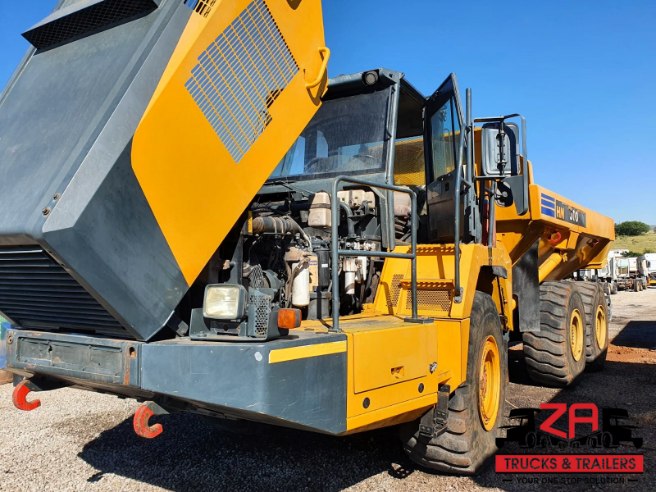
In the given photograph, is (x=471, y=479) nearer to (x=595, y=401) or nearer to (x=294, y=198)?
(x=294, y=198)

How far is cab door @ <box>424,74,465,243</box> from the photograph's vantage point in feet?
14.6

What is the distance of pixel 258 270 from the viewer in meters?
3.49

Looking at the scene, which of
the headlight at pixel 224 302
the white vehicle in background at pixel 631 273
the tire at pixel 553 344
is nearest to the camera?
the headlight at pixel 224 302

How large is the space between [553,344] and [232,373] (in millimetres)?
4814

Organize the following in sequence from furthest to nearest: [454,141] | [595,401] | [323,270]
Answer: [595,401] → [454,141] → [323,270]

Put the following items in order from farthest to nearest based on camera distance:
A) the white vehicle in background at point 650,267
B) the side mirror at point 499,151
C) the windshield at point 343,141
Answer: the white vehicle in background at point 650,267 < the windshield at point 343,141 < the side mirror at point 499,151

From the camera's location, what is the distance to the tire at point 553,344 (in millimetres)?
6281

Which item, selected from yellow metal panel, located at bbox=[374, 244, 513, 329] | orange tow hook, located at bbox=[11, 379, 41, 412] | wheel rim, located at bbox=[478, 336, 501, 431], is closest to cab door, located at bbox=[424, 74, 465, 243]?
yellow metal panel, located at bbox=[374, 244, 513, 329]

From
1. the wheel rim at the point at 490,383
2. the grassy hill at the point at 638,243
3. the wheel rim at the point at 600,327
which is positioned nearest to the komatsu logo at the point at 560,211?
the wheel rim at the point at 600,327

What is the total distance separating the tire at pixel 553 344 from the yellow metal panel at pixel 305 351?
166 inches

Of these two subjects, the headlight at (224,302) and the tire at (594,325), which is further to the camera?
the tire at (594,325)

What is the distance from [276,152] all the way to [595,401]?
4.79 m

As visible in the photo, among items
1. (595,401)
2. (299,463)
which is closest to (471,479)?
(299,463)

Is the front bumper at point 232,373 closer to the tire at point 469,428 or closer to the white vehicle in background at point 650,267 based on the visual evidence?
the tire at point 469,428
